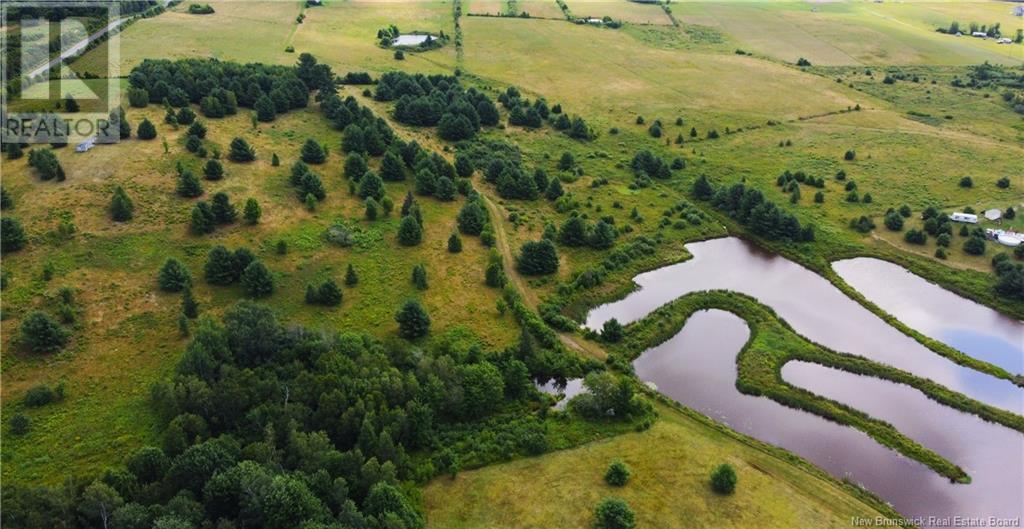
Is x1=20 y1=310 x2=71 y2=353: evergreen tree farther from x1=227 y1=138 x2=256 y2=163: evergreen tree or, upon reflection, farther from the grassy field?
x1=227 y1=138 x2=256 y2=163: evergreen tree

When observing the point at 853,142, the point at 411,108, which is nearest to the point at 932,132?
the point at 853,142

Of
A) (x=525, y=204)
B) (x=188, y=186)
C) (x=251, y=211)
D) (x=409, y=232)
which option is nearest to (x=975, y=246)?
(x=525, y=204)

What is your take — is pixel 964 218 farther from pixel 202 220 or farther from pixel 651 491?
pixel 202 220

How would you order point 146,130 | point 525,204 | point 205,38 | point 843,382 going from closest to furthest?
point 843,382 < point 146,130 < point 525,204 < point 205,38

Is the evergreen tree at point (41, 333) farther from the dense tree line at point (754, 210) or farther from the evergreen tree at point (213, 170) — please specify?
the dense tree line at point (754, 210)

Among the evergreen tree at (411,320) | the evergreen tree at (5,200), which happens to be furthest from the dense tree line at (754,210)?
the evergreen tree at (5,200)

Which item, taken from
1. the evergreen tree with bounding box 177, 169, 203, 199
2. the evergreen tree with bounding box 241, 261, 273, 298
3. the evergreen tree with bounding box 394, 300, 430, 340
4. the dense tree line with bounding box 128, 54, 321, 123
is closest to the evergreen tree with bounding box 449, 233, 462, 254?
the evergreen tree with bounding box 394, 300, 430, 340
